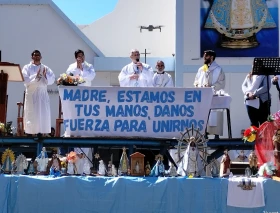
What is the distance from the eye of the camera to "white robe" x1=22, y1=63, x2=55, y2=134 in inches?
395

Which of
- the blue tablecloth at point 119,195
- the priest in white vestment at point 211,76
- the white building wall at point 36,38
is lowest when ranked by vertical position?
the blue tablecloth at point 119,195

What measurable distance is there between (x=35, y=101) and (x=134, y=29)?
442 inches

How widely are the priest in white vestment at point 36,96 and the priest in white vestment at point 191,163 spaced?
362 cm

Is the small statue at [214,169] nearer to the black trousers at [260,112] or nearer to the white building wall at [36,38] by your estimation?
the black trousers at [260,112]

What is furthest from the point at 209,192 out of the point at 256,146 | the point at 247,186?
the point at 256,146

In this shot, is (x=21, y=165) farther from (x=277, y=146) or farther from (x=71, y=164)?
(x=277, y=146)

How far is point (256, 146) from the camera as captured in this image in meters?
7.52

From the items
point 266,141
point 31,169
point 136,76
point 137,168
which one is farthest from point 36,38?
point 266,141

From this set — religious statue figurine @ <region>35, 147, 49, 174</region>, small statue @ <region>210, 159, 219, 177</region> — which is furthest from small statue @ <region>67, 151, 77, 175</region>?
small statue @ <region>210, 159, 219, 177</region>

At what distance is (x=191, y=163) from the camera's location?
7141 millimetres

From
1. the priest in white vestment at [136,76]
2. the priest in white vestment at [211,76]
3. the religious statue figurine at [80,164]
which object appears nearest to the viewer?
the religious statue figurine at [80,164]

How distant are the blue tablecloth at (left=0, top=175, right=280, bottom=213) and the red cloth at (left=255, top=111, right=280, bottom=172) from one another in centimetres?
71

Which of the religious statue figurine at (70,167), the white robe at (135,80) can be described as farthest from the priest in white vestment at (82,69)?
the religious statue figurine at (70,167)

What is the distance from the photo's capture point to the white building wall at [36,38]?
54.2 ft
